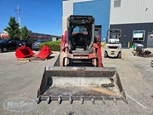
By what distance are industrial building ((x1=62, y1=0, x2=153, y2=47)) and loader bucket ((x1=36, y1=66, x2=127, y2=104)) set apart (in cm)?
2079

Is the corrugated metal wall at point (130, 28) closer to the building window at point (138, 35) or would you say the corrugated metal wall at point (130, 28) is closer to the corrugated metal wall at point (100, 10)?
the building window at point (138, 35)

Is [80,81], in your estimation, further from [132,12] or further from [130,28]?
[132,12]

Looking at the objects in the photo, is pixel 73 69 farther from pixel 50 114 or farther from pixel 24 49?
pixel 24 49

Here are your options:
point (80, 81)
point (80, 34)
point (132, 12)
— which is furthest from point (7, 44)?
point (132, 12)

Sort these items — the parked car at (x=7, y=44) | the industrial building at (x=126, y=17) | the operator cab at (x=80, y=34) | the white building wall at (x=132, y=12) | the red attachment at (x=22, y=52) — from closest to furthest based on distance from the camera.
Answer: the operator cab at (x=80, y=34) → the red attachment at (x=22, y=52) → the parked car at (x=7, y=44) → the white building wall at (x=132, y=12) → the industrial building at (x=126, y=17)

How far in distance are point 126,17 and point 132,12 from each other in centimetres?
120

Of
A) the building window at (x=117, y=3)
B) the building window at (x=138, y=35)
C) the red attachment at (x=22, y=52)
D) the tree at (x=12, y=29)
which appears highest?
the building window at (x=117, y=3)

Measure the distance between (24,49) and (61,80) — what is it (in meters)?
7.72

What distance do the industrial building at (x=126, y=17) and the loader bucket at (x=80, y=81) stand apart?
819 inches

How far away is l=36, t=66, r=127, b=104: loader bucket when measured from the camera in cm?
383

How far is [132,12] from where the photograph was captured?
22.4 meters

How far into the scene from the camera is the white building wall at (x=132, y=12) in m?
21.5

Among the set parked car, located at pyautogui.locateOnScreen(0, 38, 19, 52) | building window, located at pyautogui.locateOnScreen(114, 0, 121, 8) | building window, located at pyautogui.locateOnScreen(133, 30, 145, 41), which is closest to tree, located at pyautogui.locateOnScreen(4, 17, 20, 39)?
parked car, located at pyautogui.locateOnScreen(0, 38, 19, 52)

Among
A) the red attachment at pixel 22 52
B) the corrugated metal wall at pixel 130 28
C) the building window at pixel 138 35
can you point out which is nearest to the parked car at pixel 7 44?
the red attachment at pixel 22 52
